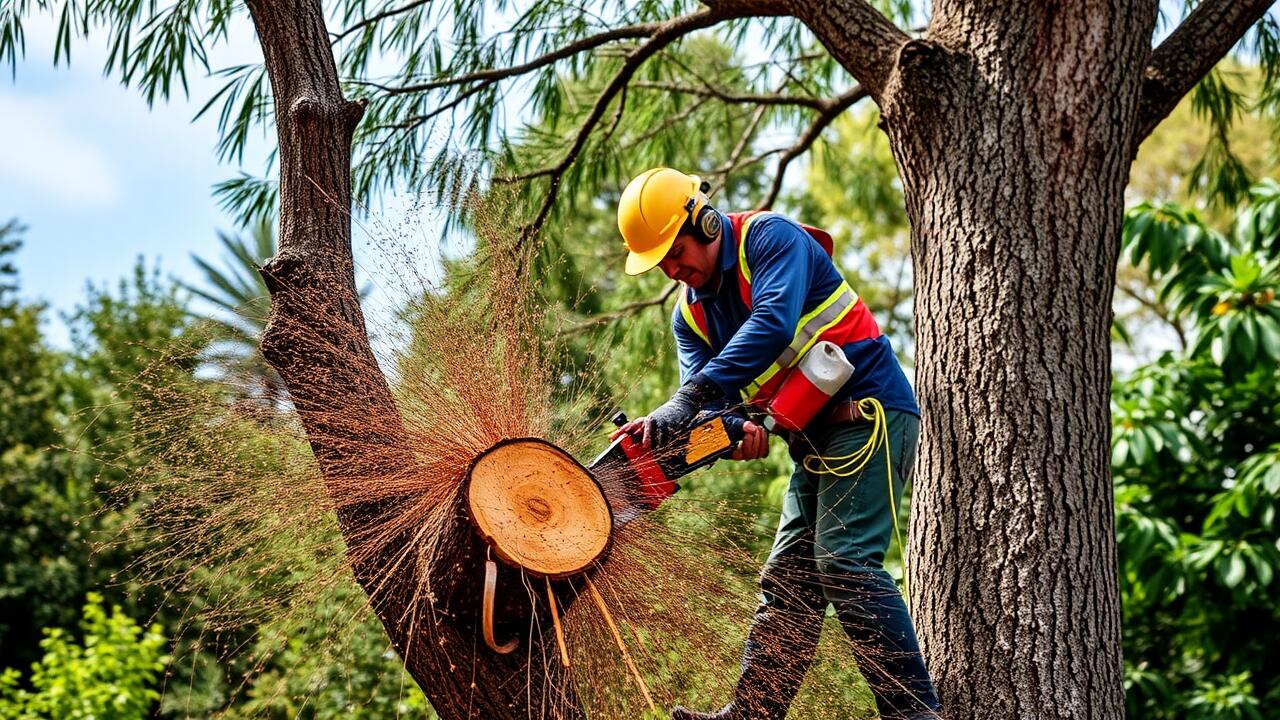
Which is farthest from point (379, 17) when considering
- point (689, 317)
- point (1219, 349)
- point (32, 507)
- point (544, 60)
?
point (32, 507)

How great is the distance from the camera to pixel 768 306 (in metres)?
2.49

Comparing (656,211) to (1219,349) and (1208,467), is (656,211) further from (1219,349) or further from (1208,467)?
(1208,467)

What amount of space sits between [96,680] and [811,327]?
502 cm

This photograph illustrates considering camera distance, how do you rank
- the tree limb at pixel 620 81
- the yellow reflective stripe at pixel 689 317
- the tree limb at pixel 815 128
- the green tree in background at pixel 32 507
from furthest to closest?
the green tree in background at pixel 32 507 → the tree limb at pixel 815 128 → the tree limb at pixel 620 81 → the yellow reflective stripe at pixel 689 317

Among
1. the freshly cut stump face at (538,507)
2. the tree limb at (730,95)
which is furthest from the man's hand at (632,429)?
the tree limb at (730,95)

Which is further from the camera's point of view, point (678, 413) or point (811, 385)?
point (811, 385)

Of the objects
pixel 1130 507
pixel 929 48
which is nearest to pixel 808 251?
pixel 929 48

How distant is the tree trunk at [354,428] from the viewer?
2240mm

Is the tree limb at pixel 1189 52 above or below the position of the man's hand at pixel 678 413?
above

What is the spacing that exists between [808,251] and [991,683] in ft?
3.22

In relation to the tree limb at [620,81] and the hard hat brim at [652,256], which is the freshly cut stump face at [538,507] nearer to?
the hard hat brim at [652,256]

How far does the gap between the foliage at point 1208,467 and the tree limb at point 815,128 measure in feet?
6.95

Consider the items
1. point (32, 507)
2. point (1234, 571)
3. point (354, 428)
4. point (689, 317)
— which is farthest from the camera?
point (32, 507)

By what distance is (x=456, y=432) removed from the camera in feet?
7.91
